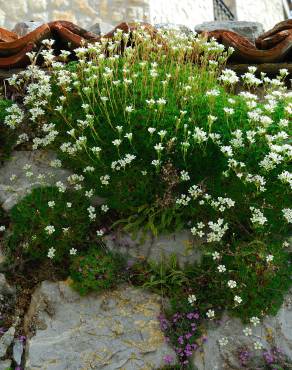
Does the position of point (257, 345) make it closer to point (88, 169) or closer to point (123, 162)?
point (123, 162)

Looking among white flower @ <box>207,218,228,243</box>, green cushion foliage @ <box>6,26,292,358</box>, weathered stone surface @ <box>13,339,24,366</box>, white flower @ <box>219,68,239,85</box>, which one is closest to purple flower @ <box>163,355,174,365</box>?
green cushion foliage @ <box>6,26,292,358</box>

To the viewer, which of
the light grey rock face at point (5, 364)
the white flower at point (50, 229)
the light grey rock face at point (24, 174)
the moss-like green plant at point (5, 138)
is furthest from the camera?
the moss-like green plant at point (5, 138)

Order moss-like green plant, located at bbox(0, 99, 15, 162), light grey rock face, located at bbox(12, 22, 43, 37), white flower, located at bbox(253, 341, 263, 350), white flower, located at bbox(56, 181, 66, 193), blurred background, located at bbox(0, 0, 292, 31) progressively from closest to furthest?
white flower, located at bbox(253, 341, 263, 350) < white flower, located at bbox(56, 181, 66, 193) < moss-like green plant, located at bbox(0, 99, 15, 162) < light grey rock face, located at bbox(12, 22, 43, 37) < blurred background, located at bbox(0, 0, 292, 31)

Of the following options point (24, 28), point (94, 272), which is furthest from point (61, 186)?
point (24, 28)

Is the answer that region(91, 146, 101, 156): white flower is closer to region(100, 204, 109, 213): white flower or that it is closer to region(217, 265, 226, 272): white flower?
region(100, 204, 109, 213): white flower

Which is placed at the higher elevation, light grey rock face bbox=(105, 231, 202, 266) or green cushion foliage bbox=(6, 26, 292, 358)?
green cushion foliage bbox=(6, 26, 292, 358)

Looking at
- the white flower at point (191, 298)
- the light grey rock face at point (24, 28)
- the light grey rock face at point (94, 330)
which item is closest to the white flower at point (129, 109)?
the light grey rock face at point (94, 330)

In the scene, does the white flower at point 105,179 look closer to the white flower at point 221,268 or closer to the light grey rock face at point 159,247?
the light grey rock face at point 159,247
